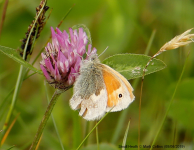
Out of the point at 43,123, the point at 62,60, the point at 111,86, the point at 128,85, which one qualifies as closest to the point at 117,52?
the point at 111,86

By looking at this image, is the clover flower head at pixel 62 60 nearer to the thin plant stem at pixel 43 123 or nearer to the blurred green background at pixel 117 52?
the thin plant stem at pixel 43 123

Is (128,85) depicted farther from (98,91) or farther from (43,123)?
(43,123)

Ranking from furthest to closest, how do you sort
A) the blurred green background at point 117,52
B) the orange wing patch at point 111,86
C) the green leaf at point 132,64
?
the blurred green background at point 117,52
the orange wing patch at point 111,86
the green leaf at point 132,64

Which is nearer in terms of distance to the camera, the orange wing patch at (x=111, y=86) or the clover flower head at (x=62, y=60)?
the clover flower head at (x=62, y=60)

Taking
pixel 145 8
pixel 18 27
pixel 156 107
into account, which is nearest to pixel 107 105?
pixel 156 107

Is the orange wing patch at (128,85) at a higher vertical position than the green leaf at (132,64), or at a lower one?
lower

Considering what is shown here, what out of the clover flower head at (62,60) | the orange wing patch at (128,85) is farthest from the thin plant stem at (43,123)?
the orange wing patch at (128,85)

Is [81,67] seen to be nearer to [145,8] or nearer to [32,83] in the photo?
[32,83]
